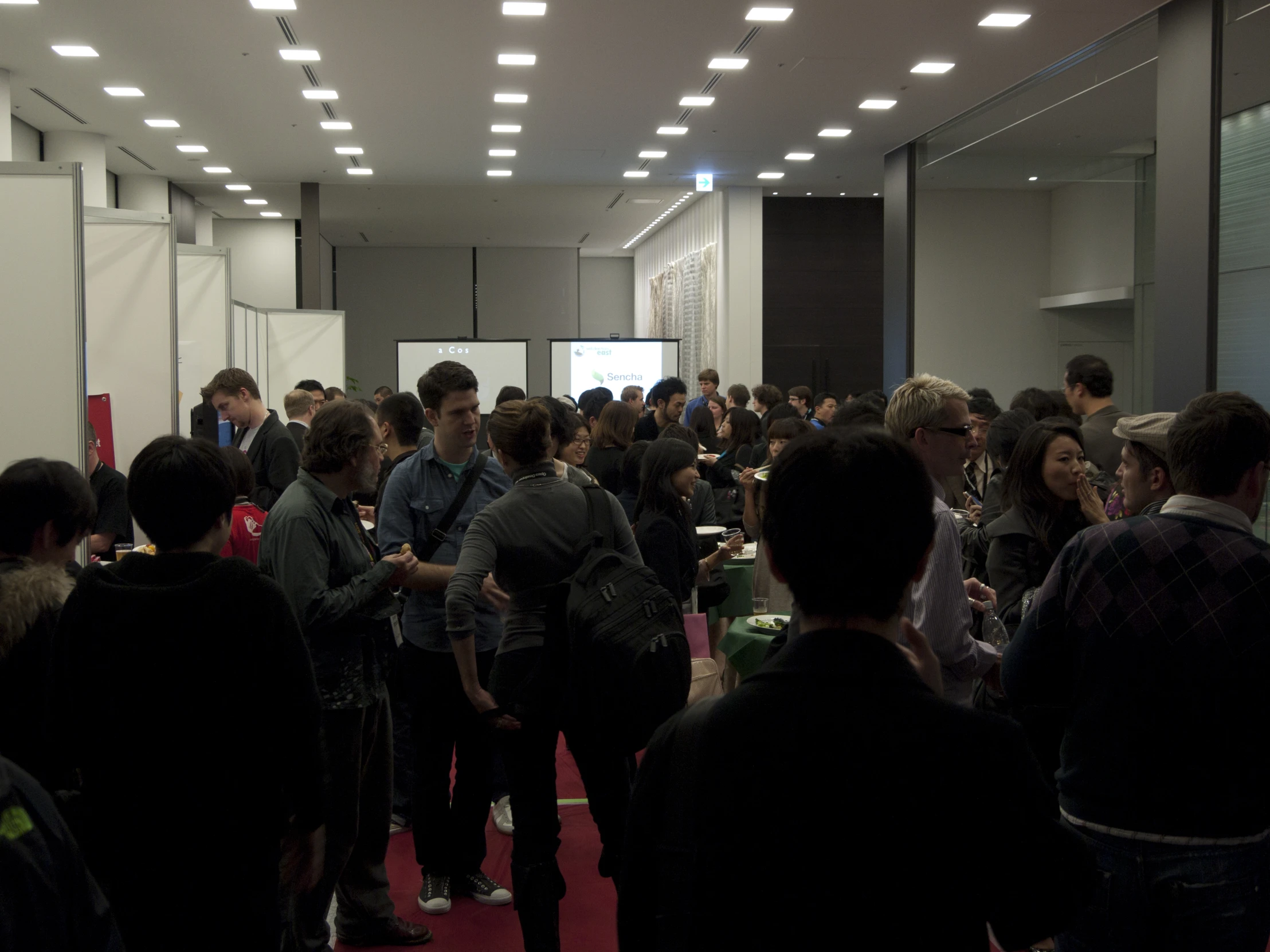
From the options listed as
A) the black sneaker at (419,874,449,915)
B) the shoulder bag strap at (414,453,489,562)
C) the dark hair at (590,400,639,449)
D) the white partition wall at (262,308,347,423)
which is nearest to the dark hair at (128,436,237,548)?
the shoulder bag strap at (414,453,489,562)

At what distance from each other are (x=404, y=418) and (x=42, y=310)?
1464mm

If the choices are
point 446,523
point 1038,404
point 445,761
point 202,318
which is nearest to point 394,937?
point 445,761

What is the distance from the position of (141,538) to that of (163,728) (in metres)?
5.12

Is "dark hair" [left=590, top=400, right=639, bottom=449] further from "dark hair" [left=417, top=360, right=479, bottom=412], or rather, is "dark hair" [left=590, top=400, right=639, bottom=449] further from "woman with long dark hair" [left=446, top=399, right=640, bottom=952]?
"woman with long dark hair" [left=446, top=399, right=640, bottom=952]

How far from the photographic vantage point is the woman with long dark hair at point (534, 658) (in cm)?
270

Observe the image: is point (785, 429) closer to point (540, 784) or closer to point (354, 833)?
point (540, 784)

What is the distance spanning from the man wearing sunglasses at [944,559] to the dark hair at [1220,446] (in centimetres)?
45

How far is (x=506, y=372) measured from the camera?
1683 cm

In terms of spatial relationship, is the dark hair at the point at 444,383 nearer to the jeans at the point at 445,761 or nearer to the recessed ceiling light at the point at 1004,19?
the jeans at the point at 445,761

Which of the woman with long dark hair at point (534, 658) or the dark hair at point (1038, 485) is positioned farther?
the dark hair at point (1038, 485)

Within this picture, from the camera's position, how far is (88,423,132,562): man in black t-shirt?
14.5 feet

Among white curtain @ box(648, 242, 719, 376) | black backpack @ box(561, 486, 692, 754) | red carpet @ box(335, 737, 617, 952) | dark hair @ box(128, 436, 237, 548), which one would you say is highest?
white curtain @ box(648, 242, 719, 376)

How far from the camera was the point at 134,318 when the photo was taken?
5.80 metres

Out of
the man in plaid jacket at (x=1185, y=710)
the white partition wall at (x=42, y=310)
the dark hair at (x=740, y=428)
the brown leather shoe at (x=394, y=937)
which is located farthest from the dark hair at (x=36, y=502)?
the dark hair at (x=740, y=428)
